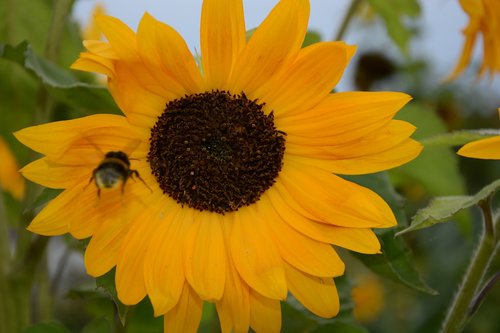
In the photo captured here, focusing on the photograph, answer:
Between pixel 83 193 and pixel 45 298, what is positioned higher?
pixel 83 193

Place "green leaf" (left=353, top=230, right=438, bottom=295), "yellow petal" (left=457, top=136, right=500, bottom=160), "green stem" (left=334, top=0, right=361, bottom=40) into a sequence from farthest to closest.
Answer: "green stem" (left=334, top=0, right=361, bottom=40)
"green leaf" (left=353, top=230, right=438, bottom=295)
"yellow petal" (left=457, top=136, right=500, bottom=160)

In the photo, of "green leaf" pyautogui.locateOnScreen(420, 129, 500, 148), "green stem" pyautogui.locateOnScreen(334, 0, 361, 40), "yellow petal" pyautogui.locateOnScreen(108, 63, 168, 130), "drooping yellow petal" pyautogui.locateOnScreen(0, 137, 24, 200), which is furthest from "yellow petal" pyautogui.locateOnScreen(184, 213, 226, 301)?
"drooping yellow petal" pyautogui.locateOnScreen(0, 137, 24, 200)

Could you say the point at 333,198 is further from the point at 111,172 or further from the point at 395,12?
the point at 395,12

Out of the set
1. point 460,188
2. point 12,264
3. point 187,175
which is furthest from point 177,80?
point 460,188

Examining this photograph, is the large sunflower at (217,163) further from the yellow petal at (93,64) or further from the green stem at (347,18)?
the green stem at (347,18)

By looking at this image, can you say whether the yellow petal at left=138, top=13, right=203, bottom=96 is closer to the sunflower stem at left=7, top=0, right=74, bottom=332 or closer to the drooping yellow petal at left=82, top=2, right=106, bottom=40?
the sunflower stem at left=7, top=0, right=74, bottom=332

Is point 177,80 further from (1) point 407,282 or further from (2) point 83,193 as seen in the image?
(1) point 407,282
